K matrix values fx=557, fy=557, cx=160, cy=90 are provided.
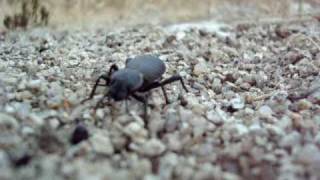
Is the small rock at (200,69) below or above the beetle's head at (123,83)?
below

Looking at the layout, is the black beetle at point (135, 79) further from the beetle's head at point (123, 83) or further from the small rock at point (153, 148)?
the small rock at point (153, 148)

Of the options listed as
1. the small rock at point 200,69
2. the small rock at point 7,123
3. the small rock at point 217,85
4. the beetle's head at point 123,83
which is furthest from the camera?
the small rock at point 200,69

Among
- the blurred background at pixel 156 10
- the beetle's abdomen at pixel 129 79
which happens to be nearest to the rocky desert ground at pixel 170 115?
the beetle's abdomen at pixel 129 79

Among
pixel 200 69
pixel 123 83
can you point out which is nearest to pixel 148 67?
pixel 123 83

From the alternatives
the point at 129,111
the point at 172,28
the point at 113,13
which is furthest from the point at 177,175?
the point at 113,13

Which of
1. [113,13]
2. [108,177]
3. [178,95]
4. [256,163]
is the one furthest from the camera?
[113,13]

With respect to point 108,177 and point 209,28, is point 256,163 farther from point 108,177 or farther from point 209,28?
point 209,28
